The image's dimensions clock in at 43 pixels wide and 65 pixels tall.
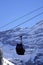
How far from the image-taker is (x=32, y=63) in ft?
598

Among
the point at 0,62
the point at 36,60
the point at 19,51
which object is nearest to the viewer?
the point at 19,51

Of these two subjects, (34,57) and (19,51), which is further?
(34,57)

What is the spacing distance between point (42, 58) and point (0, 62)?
145 meters

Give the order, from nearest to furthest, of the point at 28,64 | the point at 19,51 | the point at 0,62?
1. the point at 19,51
2. the point at 0,62
3. the point at 28,64

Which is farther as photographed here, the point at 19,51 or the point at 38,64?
the point at 38,64

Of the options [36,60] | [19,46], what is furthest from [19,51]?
[36,60]

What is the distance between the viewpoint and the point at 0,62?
51.6m

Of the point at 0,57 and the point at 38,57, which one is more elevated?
the point at 38,57

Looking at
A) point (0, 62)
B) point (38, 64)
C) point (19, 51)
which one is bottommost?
point (19, 51)

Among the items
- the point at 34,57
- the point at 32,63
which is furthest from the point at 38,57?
the point at 32,63

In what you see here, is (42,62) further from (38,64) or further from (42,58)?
(42,58)

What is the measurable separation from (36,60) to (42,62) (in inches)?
559

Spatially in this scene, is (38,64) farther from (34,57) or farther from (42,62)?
(34,57)

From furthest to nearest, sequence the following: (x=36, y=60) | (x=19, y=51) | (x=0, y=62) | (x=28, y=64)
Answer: (x=36, y=60)
(x=28, y=64)
(x=0, y=62)
(x=19, y=51)
